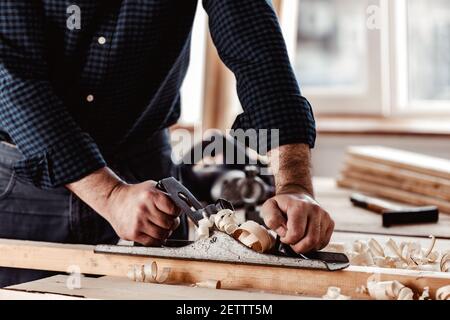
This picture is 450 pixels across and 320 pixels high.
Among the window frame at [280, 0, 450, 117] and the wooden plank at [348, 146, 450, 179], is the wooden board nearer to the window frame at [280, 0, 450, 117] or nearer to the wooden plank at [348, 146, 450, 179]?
the wooden plank at [348, 146, 450, 179]

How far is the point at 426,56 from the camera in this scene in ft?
10.5

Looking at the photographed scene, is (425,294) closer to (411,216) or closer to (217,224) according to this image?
(217,224)

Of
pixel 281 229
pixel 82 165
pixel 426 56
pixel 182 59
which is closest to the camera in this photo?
pixel 281 229

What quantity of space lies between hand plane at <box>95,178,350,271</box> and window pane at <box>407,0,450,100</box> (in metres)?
2.43

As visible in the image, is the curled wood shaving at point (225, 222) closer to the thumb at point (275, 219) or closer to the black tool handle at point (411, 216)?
the thumb at point (275, 219)

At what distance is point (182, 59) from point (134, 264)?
0.56 metres

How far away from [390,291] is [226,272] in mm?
240

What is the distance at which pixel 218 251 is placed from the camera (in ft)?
3.28

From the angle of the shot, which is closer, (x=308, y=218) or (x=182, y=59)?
(x=308, y=218)

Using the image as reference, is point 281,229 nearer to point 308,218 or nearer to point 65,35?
point 308,218

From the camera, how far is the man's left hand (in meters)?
0.97

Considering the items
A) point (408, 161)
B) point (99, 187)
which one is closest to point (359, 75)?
point (408, 161)
